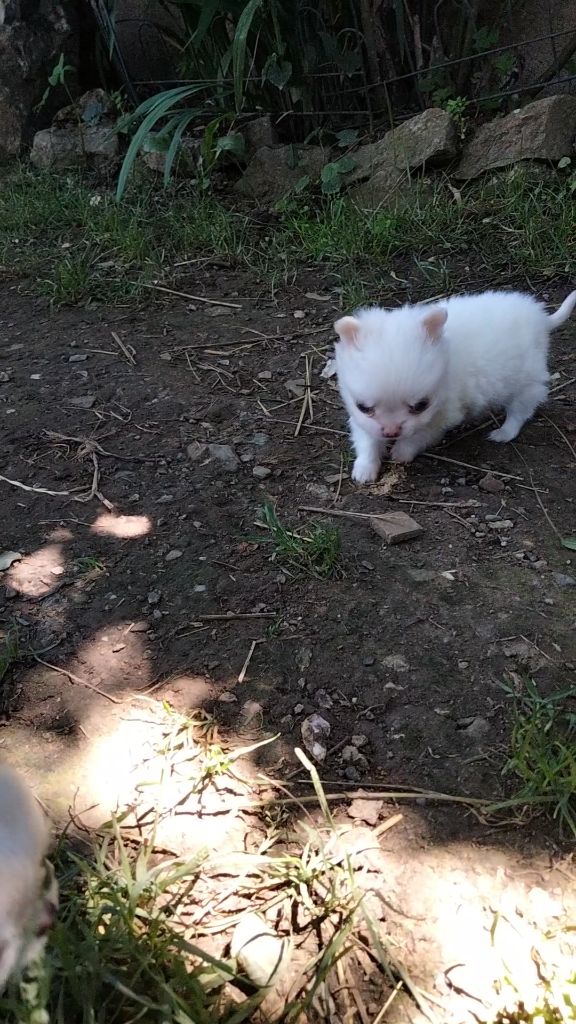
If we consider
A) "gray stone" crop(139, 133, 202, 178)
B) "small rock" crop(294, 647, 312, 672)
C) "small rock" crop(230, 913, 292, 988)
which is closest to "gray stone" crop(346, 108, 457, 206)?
"gray stone" crop(139, 133, 202, 178)

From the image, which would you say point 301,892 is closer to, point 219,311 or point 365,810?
point 365,810

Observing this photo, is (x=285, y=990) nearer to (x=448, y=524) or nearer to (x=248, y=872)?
(x=248, y=872)

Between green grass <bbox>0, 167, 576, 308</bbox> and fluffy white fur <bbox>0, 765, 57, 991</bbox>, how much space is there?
3.48 m

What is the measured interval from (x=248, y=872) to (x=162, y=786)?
0.97 feet

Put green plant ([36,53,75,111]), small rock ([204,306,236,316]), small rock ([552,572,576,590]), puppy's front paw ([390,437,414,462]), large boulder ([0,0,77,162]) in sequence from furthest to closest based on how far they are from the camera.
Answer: large boulder ([0,0,77,162]) < green plant ([36,53,75,111]) < small rock ([204,306,236,316]) < puppy's front paw ([390,437,414,462]) < small rock ([552,572,576,590])

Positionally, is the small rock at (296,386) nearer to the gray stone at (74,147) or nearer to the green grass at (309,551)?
the green grass at (309,551)

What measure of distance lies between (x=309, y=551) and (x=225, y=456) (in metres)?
0.76

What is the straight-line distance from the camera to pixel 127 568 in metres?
2.42

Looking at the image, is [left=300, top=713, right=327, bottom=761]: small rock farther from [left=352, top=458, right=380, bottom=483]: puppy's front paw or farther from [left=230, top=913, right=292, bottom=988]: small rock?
[left=352, top=458, right=380, bottom=483]: puppy's front paw

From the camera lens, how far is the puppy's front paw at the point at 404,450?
285 centimetres

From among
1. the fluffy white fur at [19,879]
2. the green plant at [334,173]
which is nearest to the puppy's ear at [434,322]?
the fluffy white fur at [19,879]

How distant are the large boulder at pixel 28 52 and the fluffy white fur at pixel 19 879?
6.20m

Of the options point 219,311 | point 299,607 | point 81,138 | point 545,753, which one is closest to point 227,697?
point 299,607

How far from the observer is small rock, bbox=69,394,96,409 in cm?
338
